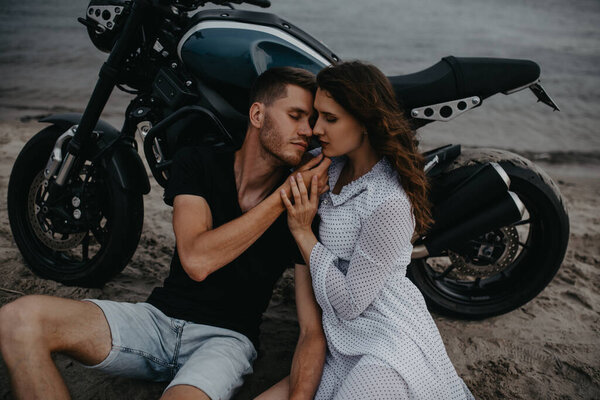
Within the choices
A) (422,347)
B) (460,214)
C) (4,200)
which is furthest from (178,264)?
(4,200)

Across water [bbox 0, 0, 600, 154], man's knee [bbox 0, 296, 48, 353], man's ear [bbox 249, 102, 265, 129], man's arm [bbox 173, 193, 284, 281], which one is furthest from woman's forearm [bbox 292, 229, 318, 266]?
water [bbox 0, 0, 600, 154]

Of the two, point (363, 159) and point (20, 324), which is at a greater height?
point (363, 159)

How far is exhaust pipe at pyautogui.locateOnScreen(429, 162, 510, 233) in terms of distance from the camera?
6.65 feet

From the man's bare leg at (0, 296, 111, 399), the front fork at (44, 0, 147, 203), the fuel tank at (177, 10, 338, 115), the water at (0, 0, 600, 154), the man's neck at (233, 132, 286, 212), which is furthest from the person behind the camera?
the water at (0, 0, 600, 154)

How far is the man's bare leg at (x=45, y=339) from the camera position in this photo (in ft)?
4.58

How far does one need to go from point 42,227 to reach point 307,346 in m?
1.60

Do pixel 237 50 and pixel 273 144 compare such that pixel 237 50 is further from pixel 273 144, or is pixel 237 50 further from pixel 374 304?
pixel 374 304

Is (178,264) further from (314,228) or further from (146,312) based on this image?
(314,228)

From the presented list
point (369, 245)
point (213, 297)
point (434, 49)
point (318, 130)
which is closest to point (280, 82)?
point (318, 130)

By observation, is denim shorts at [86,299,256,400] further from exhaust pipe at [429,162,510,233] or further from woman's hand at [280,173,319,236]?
exhaust pipe at [429,162,510,233]

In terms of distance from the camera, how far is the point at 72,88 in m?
6.53

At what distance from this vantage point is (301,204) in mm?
1651

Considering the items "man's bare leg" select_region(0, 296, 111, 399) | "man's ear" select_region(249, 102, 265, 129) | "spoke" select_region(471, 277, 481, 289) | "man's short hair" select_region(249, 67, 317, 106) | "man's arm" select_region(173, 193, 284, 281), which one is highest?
"man's short hair" select_region(249, 67, 317, 106)

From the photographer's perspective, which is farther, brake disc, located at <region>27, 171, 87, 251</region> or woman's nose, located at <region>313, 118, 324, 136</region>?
brake disc, located at <region>27, 171, 87, 251</region>
